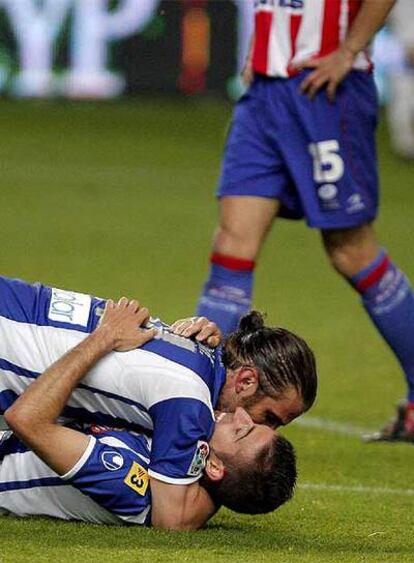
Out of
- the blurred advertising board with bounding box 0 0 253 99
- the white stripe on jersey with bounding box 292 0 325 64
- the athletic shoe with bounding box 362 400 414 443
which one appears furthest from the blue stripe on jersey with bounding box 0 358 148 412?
the blurred advertising board with bounding box 0 0 253 99

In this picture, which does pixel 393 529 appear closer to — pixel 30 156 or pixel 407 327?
pixel 407 327

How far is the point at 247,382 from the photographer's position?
17.5 ft

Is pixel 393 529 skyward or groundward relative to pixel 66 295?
groundward

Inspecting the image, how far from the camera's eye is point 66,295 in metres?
5.50

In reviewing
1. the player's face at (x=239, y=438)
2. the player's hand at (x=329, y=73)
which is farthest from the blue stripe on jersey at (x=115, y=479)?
the player's hand at (x=329, y=73)

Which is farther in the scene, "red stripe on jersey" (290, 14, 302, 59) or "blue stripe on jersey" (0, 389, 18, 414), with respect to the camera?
"red stripe on jersey" (290, 14, 302, 59)

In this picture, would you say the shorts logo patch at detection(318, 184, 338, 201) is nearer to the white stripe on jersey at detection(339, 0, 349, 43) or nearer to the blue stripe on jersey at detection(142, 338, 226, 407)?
the white stripe on jersey at detection(339, 0, 349, 43)

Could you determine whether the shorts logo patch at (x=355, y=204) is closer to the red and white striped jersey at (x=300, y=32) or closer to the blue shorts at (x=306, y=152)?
the blue shorts at (x=306, y=152)

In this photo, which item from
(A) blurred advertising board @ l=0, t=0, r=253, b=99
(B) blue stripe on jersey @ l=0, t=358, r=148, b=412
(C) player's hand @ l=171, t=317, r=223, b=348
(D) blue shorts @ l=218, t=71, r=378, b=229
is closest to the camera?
(B) blue stripe on jersey @ l=0, t=358, r=148, b=412

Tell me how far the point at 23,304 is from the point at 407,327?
2.06m

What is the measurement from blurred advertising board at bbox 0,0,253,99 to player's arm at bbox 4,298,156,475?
11669mm

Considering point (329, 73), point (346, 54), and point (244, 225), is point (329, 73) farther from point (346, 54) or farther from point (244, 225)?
point (244, 225)

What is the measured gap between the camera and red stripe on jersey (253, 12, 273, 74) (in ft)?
23.5

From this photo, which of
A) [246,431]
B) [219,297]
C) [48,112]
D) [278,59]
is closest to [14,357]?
[246,431]
